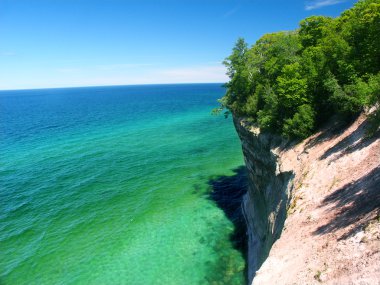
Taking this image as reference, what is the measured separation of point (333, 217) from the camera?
1323 centimetres

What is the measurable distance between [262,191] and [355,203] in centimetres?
1593

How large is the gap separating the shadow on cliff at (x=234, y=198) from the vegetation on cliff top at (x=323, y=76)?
1348 cm

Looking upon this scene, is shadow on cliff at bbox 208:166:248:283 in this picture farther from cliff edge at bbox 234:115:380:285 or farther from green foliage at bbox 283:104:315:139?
green foliage at bbox 283:104:315:139

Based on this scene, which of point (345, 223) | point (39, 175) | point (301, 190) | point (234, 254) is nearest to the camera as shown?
A: point (345, 223)

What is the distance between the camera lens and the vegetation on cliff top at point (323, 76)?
19.9 meters

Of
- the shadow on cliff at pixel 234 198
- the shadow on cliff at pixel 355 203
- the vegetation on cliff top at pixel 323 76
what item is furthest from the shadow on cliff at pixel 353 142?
the shadow on cliff at pixel 234 198

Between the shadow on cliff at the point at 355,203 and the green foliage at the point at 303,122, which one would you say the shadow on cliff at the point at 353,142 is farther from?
the green foliage at the point at 303,122

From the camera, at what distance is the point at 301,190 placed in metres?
17.1

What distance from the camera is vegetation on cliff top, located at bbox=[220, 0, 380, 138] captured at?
19.9 m

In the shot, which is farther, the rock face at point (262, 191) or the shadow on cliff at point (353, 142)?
the rock face at point (262, 191)

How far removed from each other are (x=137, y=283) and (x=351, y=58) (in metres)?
27.1

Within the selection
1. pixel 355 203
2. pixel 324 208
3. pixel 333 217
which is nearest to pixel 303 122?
pixel 324 208

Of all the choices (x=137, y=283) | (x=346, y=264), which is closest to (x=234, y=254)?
(x=137, y=283)

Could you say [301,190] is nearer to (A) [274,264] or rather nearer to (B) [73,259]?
(A) [274,264]
